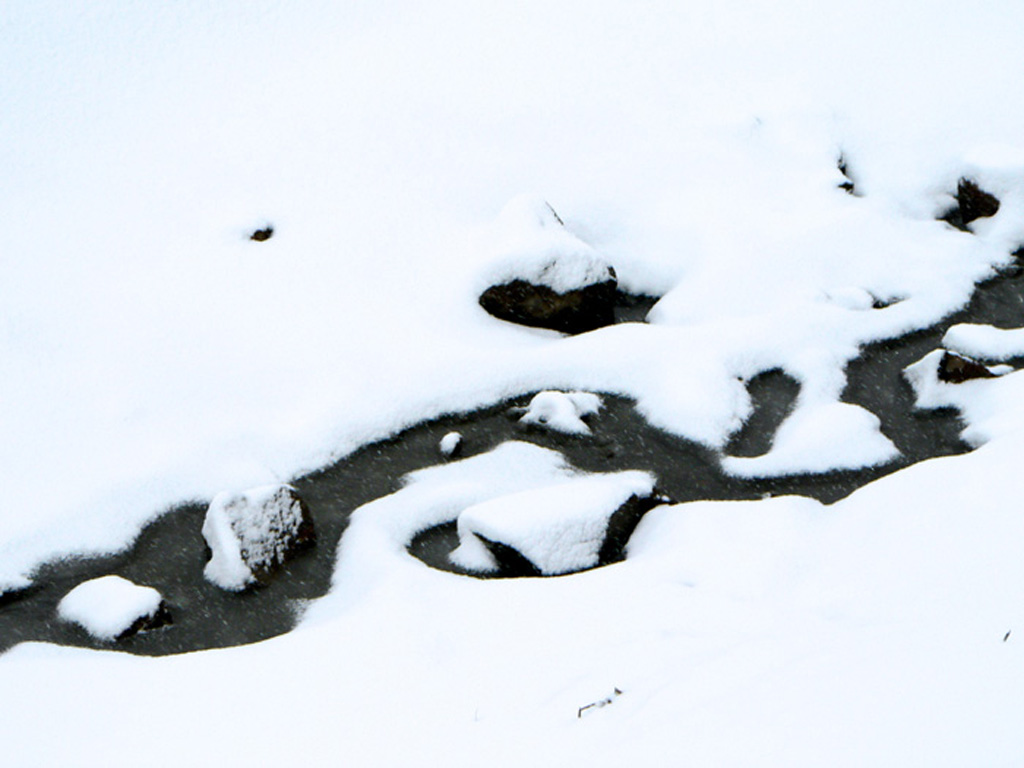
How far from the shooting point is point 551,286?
7.57 meters

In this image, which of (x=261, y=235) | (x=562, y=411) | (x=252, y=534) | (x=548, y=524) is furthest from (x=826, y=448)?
(x=261, y=235)

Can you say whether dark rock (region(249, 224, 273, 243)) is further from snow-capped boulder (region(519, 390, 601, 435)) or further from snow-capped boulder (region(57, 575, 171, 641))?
snow-capped boulder (region(57, 575, 171, 641))

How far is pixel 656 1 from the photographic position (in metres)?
12.5

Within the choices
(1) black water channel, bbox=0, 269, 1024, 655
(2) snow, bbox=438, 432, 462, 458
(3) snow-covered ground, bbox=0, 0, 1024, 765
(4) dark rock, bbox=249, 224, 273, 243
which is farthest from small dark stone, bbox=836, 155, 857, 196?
(4) dark rock, bbox=249, 224, 273, 243

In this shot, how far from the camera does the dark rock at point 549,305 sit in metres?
7.59

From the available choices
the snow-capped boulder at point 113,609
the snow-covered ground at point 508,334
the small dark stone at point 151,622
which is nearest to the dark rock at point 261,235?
the snow-covered ground at point 508,334

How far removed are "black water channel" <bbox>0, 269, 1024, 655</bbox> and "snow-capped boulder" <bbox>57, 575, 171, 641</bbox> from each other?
2.0 inches

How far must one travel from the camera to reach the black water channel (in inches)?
197

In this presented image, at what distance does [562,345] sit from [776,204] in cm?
338

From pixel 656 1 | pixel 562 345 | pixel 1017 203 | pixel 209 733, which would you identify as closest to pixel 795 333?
pixel 562 345

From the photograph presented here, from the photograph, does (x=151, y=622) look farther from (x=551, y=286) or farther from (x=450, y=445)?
(x=551, y=286)

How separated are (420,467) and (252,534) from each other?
4.47ft

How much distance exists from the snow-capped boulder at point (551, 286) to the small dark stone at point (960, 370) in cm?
274

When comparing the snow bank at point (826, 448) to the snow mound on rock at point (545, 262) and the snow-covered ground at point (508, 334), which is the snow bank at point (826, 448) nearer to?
the snow-covered ground at point (508, 334)
